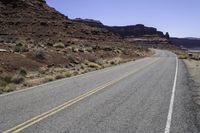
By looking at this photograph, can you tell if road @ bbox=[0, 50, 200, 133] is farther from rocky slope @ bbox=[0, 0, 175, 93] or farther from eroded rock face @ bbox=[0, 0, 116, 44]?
eroded rock face @ bbox=[0, 0, 116, 44]

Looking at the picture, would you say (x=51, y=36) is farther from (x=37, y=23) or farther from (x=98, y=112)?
(x=98, y=112)

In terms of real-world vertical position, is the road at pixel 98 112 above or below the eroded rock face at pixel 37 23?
below

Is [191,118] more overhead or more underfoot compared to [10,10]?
more underfoot

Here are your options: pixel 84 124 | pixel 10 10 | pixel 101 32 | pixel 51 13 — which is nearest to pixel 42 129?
pixel 84 124

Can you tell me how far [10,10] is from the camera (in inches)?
3290

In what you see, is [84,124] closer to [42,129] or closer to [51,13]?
[42,129]

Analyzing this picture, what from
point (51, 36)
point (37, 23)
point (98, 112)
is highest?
point (37, 23)

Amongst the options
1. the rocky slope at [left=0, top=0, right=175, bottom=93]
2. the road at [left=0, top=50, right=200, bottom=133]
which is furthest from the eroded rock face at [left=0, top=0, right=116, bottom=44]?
the road at [left=0, top=50, right=200, bottom=133]

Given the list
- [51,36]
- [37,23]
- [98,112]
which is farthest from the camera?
[37,23]

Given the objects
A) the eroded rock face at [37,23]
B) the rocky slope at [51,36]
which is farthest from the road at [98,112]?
the eroded rock face at [37,23]

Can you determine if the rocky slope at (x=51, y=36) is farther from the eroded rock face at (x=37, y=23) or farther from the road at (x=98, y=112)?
the road at (x=98, y=112)

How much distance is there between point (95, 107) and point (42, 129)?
340 cm

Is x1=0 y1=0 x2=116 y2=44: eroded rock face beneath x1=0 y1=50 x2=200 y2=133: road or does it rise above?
above

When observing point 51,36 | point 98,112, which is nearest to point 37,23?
point 51,36
